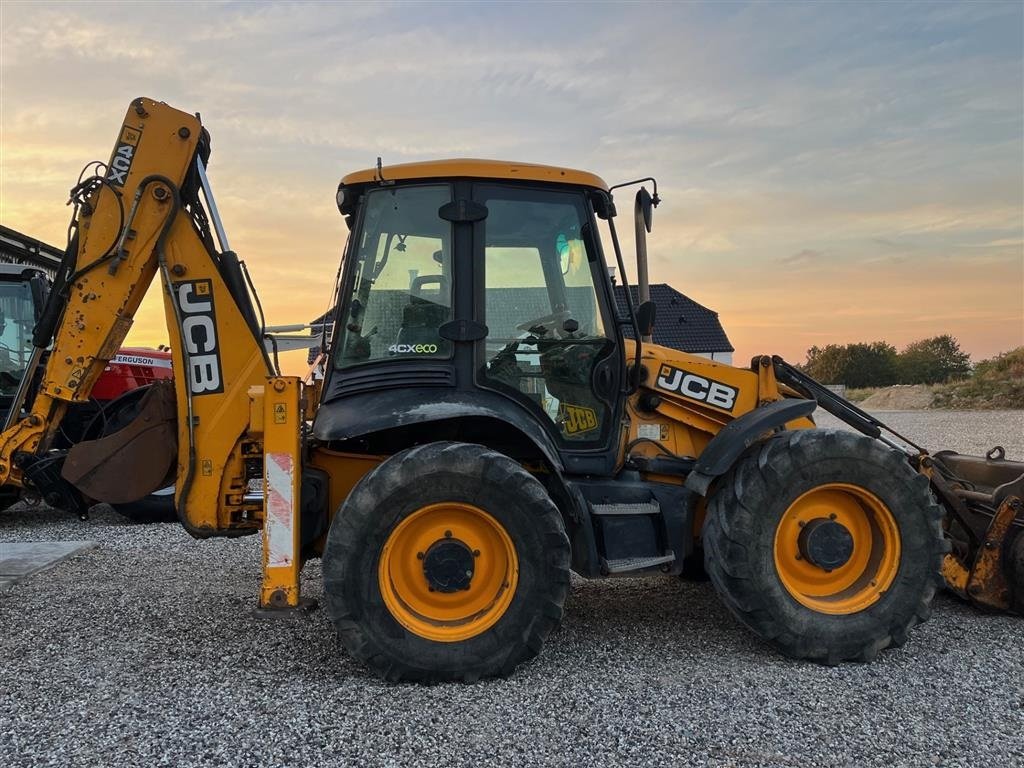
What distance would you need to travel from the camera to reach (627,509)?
172 inches

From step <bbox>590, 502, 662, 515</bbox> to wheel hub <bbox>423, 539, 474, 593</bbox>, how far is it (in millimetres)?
768

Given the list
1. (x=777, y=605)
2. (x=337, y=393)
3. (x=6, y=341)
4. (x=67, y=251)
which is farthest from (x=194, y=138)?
(x=6, y=341)

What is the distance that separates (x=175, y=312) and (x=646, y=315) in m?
2.61

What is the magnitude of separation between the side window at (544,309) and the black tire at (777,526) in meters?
0.87

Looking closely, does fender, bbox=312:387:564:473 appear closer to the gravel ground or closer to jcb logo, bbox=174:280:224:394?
jcb logo, bbox=174:280:224:394

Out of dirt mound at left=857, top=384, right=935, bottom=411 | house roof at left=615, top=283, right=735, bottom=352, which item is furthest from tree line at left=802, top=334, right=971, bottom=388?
house roof at left=615, top=283, right=735, bottom=352

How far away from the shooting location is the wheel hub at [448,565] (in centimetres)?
399

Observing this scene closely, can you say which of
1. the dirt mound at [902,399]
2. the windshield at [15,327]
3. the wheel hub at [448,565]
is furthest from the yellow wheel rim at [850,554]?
the dirt mound at [902,399]

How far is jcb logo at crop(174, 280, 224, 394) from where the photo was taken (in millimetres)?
4516

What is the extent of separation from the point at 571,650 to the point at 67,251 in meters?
3.66

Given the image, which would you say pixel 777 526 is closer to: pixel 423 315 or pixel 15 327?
pixel 423 315

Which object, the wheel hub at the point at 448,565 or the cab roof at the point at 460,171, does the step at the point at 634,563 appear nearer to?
the wheel hub at the point at 448,565

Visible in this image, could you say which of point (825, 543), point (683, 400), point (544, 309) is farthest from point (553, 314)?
point (825, 543)

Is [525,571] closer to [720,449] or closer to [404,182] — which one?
[720,449]
